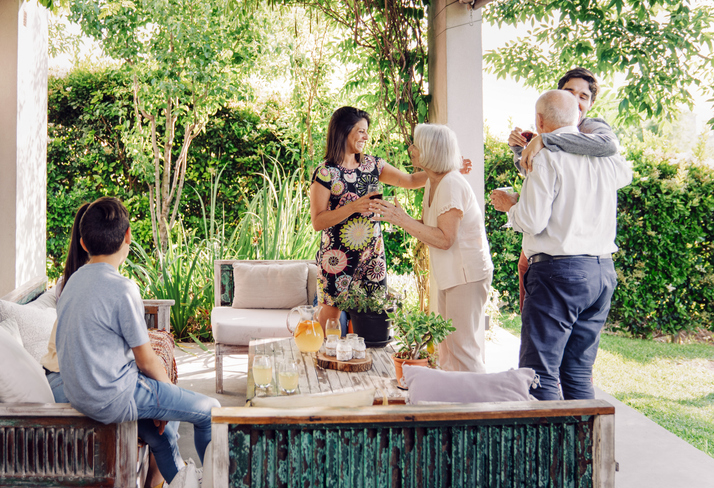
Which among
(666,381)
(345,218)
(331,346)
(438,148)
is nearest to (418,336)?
(331,346)

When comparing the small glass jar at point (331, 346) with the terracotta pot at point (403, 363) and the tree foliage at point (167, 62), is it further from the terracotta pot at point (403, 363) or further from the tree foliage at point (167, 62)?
the tree foliage at point (167, 62)

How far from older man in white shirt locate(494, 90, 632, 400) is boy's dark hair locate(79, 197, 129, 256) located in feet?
4.78

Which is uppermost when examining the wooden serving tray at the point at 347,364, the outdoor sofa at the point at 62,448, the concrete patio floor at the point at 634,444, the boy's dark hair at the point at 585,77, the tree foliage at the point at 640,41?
the tree foliage at the point at 640,41

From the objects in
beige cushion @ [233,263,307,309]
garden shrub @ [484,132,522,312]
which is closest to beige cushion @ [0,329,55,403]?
beige cushion @ [233,263,307,309]

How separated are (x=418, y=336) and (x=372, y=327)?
0.68 m

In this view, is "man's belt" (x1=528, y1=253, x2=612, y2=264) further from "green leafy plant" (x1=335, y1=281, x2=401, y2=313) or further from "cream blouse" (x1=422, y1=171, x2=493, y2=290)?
"green leafy plant" (x1=335, y1=281, x2=401, y2=313)

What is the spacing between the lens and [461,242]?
2.50m

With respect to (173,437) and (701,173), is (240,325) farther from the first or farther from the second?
(701,173)

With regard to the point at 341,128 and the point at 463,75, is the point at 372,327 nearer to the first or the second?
the point at 341,128

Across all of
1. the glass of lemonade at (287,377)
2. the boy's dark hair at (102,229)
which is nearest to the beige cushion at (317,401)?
the glass of lemonade at (287,377)

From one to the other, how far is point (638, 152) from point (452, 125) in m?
3.33

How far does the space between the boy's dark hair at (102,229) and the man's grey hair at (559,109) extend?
166 cm

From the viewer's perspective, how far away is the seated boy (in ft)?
5.76

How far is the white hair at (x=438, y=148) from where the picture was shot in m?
2.50
